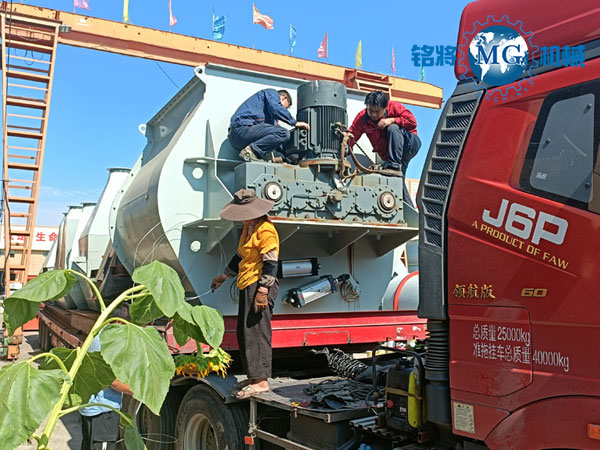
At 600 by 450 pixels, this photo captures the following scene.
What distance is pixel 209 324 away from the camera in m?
1.79

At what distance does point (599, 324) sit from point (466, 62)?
4.43 ft

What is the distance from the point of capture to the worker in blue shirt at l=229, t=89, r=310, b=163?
189 inches

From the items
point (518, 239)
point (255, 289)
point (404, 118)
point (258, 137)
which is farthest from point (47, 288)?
point (404, 118)

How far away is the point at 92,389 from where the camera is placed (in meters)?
1.70

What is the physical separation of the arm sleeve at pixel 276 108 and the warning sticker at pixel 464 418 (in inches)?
125

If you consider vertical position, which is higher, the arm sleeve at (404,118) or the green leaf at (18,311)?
the arm sleeve at (404,118)

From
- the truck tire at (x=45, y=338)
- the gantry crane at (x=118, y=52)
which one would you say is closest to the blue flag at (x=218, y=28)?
the gantry crane at (x=118, y=52)

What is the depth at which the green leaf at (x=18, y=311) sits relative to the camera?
5.46 ft

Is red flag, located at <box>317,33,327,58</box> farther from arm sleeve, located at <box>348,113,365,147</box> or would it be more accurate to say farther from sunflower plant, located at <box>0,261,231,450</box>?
sunflower plant, located at <box>0,261,231,450</box>

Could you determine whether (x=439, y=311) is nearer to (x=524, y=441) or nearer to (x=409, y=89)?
(x=524, y=441)

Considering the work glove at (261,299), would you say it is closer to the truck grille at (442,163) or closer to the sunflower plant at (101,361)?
the truck grille at (442,163)

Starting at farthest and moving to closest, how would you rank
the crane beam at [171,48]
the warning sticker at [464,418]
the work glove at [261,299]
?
the crane beam at [171,48], the work glove at [261,299], the warning sticker at [464,418]

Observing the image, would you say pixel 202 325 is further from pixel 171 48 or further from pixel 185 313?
pixel 171 48

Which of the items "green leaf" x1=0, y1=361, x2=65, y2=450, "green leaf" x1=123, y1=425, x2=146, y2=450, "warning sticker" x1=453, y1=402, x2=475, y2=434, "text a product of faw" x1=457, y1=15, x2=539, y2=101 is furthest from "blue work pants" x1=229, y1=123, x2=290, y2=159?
"green leaf" x1=0, y1=361, x2=65, y2=450
